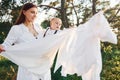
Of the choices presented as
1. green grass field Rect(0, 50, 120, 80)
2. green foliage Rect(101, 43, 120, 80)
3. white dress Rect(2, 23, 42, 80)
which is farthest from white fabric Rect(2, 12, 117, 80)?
green foliage Rect(101, 43, 120, 80)

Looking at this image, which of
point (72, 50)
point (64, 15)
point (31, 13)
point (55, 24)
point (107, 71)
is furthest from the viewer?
point (64, 15)

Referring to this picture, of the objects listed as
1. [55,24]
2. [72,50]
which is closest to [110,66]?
[55,24]

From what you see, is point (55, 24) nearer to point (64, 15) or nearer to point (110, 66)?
point (110, 66)

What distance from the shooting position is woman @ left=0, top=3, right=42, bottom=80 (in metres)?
4.71

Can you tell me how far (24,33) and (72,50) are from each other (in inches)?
23.5

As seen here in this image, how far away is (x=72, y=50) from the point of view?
501cm

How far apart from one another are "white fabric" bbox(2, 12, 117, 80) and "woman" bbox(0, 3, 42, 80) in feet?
0.22

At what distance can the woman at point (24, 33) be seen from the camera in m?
4.71

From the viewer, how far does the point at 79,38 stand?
5.04m

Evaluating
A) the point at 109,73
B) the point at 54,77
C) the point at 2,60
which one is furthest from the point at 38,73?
the point at 2,60

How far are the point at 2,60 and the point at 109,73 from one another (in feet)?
19.3

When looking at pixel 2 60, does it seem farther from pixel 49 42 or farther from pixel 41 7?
pixel 49 42

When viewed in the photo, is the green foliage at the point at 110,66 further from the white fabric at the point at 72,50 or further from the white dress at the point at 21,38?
the white dress at the point at 21,38

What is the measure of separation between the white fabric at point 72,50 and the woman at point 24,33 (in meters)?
0.07
